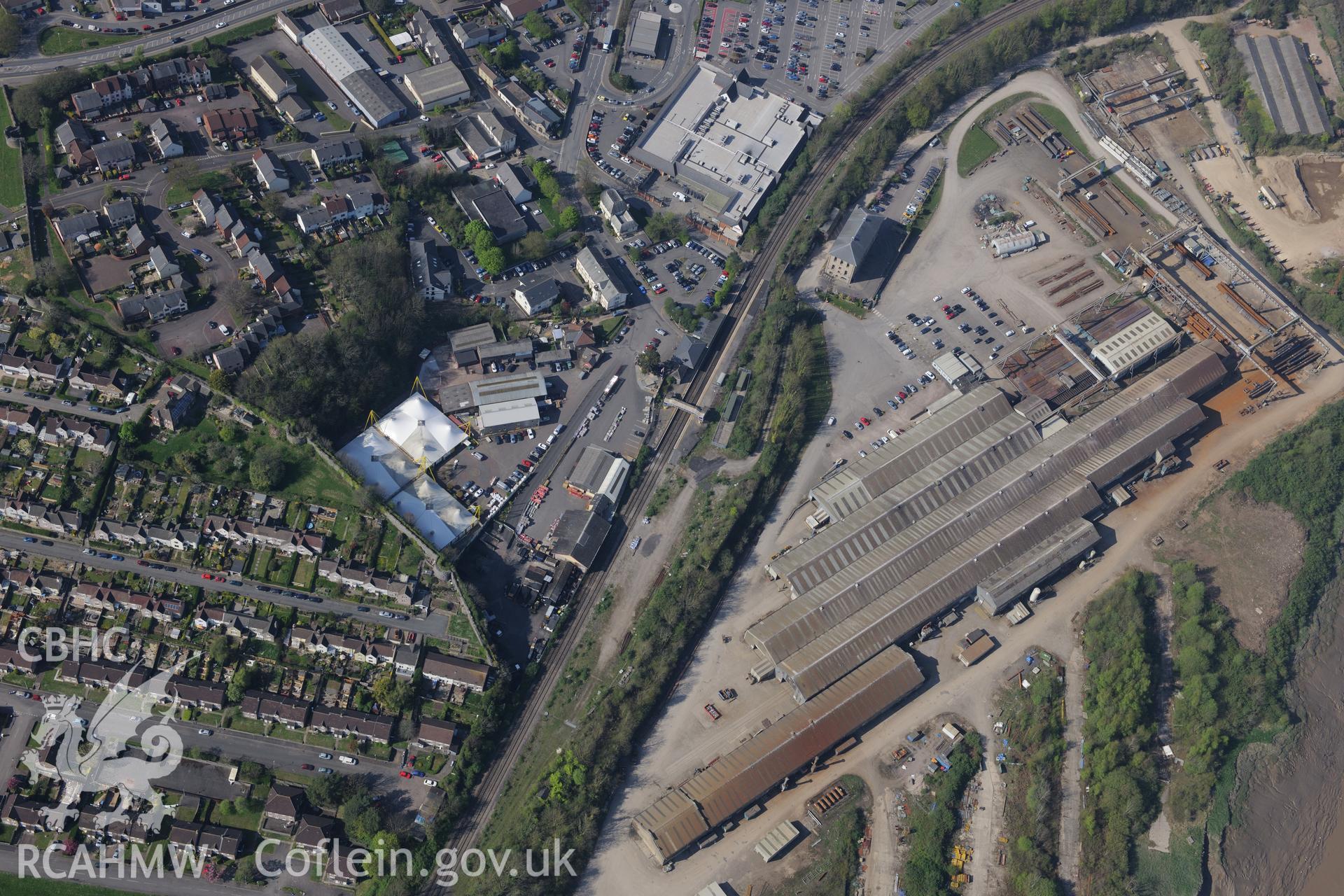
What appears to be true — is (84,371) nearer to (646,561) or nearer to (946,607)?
(646,561)

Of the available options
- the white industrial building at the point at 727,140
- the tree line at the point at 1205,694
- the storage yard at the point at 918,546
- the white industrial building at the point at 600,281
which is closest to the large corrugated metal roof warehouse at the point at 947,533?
the storage yard at the point at 918,546

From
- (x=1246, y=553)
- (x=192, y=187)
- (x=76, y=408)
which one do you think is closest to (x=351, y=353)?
(x=76, y=408)

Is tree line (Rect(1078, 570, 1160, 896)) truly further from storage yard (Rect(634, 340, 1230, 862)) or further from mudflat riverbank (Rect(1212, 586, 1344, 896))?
mudflat riverbank (Rect(1212, 586, 1344, 896))

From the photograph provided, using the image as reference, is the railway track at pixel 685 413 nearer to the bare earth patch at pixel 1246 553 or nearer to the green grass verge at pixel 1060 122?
the green grass verge at pixel 1060 122

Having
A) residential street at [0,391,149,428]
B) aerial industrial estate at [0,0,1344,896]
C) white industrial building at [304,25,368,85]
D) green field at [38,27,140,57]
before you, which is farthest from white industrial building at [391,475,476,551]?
green field at [38,27,140,57]

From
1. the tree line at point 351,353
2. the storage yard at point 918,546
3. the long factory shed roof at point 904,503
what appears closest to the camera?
the storage yard at point 918,546

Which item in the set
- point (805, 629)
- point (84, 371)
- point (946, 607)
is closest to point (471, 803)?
point (805, 629)

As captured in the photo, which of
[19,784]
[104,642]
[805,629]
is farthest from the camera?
[805,629]
